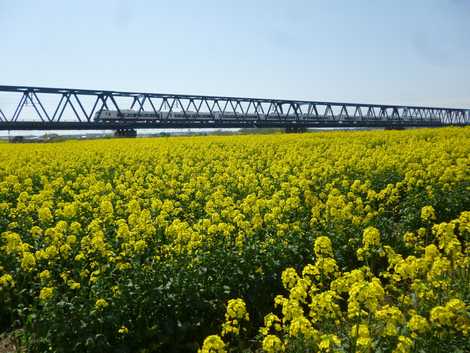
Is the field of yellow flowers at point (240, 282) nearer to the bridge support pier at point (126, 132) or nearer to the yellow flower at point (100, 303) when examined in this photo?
the yellow flower at point (100, 303)

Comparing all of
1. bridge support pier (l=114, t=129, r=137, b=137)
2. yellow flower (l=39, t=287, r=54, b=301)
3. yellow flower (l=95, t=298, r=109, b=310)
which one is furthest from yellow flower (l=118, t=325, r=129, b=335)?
bridge support pier (l=114, t=129, r=137, b=137)

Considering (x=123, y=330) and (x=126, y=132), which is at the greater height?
(x=126, y=132)

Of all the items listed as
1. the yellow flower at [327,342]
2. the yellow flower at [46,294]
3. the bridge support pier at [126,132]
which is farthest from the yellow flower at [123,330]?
the bridge support pier at [126,132]

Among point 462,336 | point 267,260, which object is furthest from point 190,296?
point 462,336

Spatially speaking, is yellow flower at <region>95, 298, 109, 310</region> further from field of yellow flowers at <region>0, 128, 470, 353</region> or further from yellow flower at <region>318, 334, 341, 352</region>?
yellow flower at <region>318, 334, 341, 352</region>

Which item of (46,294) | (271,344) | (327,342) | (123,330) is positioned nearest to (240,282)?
(123,330)

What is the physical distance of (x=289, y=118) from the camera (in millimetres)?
74812

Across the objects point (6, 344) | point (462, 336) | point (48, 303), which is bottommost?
point (6, 344)

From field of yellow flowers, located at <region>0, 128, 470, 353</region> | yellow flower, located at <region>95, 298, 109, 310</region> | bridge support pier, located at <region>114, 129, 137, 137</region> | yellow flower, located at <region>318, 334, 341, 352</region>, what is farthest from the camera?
bridge support pier, located at <region>114, 129, 137, 137</region>

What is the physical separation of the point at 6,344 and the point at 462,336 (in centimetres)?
521

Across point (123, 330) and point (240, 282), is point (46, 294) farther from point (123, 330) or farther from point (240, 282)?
point (240, 282)

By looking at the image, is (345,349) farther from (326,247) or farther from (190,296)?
(190,296)

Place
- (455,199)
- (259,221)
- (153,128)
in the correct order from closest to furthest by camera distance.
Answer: (259,221)
(455,199)
(153,128)

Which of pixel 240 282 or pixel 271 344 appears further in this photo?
pixel 240 282
